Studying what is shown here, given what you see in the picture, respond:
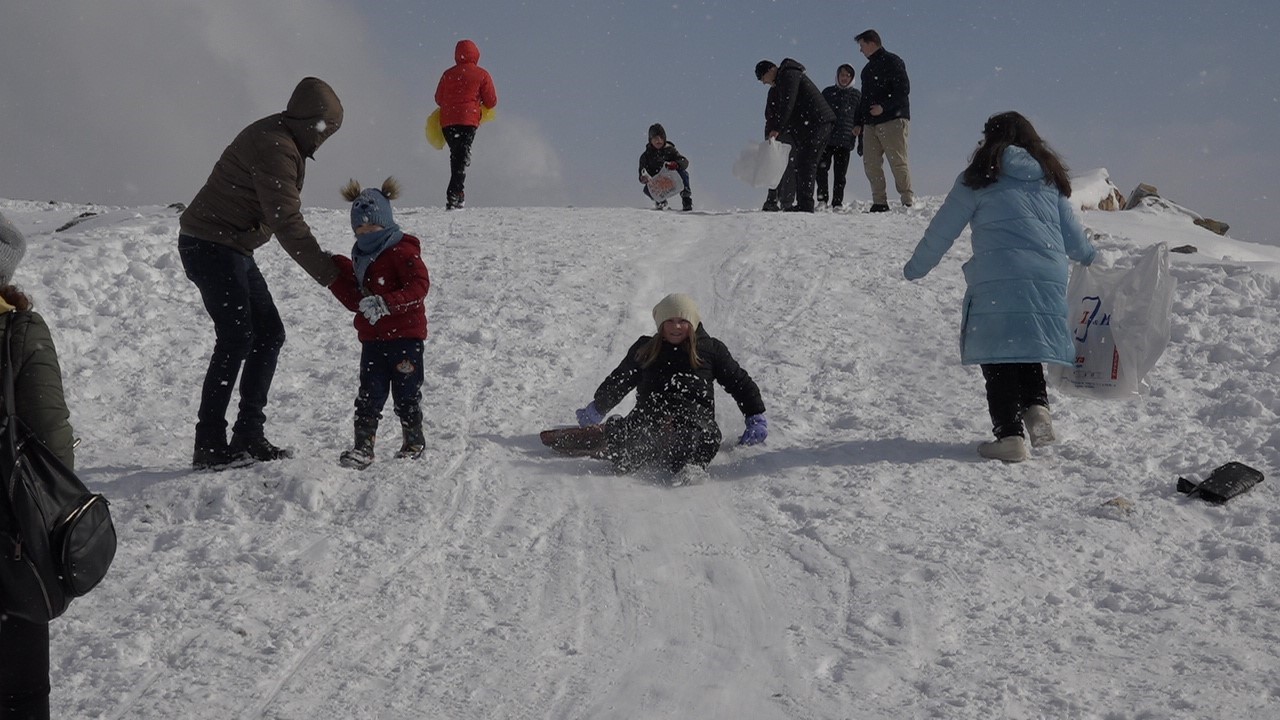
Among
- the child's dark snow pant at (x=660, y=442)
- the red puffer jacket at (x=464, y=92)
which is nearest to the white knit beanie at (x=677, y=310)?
the child's dark snow pant at (x=660, y=442)

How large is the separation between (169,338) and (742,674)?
6.02m

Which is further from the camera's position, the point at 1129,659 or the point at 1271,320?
the point at 1271,320

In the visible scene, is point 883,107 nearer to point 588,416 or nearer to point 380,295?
point 588,416

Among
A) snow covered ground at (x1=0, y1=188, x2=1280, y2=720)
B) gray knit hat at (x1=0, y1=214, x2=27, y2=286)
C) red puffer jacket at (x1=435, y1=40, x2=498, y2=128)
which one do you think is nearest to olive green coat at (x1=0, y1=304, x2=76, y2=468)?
gray knit hat at (x1=0, y1=214, x2=27, y2=286)

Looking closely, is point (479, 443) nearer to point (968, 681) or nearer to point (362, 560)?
point (362, 560)

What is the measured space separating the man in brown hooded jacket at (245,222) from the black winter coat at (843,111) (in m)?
10.2

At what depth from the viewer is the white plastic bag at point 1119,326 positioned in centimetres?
601

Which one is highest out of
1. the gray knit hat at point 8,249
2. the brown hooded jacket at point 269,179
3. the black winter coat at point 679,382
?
the brown hooded jacket at point 269,179

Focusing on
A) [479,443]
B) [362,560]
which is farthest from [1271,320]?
[362,560]

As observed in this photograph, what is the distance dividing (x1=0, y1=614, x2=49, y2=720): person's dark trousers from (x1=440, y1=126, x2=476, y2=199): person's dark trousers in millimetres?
10759

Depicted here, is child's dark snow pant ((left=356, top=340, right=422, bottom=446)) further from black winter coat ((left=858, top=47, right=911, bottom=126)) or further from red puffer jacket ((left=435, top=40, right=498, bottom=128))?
black winter coat ((left=858, top=47, right=911, bottom=126))

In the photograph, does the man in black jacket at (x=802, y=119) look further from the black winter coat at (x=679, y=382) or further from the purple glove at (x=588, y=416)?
the purple glove at (x=588, y=416)

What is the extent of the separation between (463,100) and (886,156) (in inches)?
206

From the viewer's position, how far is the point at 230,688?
11.8ft
